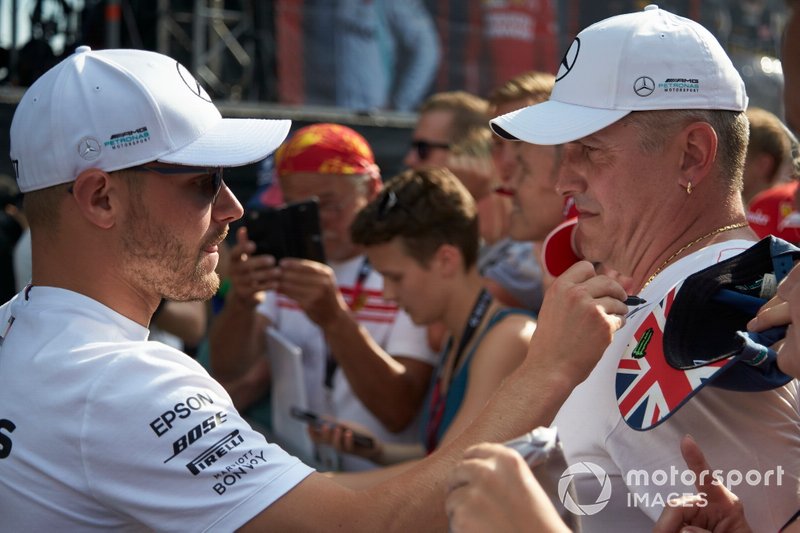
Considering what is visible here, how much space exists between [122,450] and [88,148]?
0.61 metres

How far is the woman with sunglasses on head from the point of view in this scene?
10.7 ft

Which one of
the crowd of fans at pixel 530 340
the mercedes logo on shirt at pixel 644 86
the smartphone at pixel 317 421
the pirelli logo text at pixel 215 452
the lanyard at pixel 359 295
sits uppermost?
the mercedes logo on shirt at pixel 644 86

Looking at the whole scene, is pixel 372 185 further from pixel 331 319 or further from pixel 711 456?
pixel 711 456

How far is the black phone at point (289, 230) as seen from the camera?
368cm

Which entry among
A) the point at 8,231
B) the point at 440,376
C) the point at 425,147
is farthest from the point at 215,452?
the point at 8,231

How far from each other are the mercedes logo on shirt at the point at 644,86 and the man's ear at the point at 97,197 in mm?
1101

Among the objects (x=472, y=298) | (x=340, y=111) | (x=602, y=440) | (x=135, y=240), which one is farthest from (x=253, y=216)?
(x=340, y=111)

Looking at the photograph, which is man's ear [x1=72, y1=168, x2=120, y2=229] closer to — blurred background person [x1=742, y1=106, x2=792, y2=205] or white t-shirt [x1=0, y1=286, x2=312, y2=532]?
white t-shirt [x1=0, y1=286, x2=312, y2=532]

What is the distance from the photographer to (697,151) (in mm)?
2021

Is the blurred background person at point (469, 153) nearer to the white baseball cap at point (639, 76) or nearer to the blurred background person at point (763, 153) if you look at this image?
the blurred background person at point (763, 153)

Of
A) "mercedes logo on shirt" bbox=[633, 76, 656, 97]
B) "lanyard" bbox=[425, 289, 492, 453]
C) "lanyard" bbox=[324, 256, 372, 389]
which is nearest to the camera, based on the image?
"mercedes logo on shirt" bbox=[633, 76, 656, 97]

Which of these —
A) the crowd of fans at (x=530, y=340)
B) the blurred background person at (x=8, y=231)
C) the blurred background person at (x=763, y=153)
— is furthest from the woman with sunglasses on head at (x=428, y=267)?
the blurred background person at (x=8, y=231)

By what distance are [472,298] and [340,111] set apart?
→ 4.54 metres

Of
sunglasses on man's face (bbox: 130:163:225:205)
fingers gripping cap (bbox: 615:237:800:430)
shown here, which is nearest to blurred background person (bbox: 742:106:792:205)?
fingers gripping cap (bbox: 615:237:800:430)
